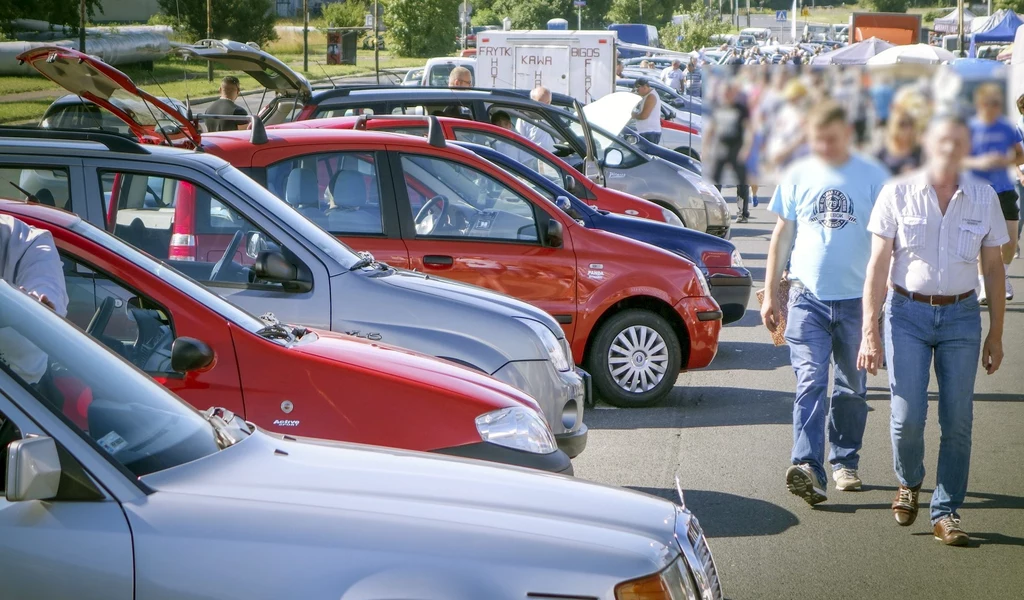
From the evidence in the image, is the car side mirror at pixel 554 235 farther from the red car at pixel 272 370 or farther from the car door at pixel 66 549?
the car door at pixel 66 549

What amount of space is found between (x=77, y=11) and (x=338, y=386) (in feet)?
130

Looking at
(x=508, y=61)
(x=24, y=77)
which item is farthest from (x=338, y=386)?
(x=24, y=77)

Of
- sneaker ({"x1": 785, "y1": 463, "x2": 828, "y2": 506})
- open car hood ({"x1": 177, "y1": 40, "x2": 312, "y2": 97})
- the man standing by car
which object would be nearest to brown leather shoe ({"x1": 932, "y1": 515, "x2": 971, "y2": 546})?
sneaker ({"x1": 785, "y1": 463, "x2": 828, "y2": 506})

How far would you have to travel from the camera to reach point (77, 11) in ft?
133

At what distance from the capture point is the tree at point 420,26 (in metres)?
47.7

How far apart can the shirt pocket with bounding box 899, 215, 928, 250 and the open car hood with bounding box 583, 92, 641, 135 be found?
10.9m

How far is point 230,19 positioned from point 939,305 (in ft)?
142

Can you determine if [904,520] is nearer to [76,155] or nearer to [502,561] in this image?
[502,561]

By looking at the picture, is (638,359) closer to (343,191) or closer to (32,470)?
(343,191)

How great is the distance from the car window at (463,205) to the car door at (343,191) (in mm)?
209

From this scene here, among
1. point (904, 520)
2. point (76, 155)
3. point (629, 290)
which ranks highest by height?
point (76, 155)

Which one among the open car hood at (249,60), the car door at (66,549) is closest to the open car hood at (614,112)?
the open car hood at (249,60)

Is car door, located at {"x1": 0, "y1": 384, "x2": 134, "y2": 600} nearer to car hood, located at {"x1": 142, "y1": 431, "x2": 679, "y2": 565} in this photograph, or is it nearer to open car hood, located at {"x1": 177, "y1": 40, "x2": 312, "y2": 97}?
car hood, located at {"x1": 142, "y1": 431, "x2": 679, "y2": 565}

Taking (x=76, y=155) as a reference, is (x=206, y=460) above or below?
below
